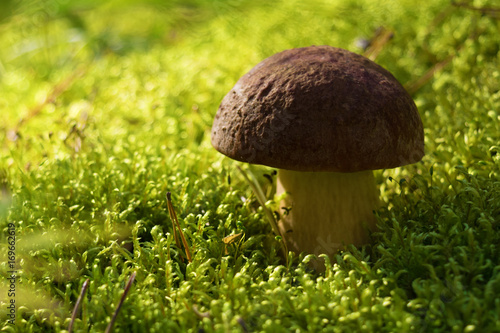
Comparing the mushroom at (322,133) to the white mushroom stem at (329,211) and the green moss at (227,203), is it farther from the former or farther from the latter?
the green moss at (227,203)

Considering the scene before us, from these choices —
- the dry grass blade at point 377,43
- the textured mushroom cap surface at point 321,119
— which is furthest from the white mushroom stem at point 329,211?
the dry grass blade at point 377,43

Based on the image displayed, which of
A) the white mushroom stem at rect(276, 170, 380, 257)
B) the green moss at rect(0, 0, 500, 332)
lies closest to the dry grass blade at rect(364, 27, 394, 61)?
the green moss at rect(0, 0, 500, 332)

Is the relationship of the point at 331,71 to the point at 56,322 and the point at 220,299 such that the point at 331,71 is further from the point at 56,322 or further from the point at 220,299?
the point at 56,322

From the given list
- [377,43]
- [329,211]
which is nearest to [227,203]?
[329,211]

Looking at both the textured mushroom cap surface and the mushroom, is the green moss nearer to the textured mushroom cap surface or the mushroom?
the mushroom

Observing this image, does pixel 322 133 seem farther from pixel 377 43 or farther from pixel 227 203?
pixel 377 43

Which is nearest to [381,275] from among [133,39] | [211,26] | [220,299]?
[220,299]
